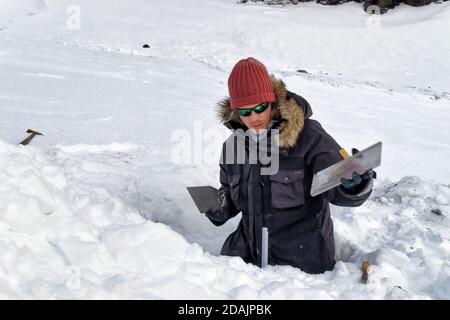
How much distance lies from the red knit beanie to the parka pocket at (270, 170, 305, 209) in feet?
1.45

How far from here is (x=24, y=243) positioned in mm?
2076

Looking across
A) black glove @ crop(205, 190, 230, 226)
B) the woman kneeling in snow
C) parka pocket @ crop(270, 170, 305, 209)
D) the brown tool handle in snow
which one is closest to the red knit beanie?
the woman kneeling in snow

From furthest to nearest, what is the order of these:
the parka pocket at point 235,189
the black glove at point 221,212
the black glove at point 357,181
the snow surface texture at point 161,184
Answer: the black glove at point 221,212 < the parka pocket at point 235,189 < the black glove at point 357,181 < the snow surface texture at point 161,184

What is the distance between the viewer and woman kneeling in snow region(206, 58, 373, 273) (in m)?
2.61

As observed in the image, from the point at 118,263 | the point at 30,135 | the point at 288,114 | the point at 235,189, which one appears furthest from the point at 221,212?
the point at 30,135

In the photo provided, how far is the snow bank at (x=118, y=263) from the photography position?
1918 mm

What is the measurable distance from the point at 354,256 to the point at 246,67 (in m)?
1.49

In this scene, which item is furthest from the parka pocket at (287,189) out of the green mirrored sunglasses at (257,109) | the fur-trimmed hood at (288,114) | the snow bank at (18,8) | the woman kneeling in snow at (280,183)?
the snow bank at (18,8)

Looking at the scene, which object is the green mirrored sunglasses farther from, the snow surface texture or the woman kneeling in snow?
the snow surface texture

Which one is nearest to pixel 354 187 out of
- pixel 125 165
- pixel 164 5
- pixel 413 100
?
pixel 125 165

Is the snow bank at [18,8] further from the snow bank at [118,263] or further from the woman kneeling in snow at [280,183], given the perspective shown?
the snow bank at [118,263]

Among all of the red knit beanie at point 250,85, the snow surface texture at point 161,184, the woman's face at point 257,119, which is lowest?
the snow surface texture at point 161,184

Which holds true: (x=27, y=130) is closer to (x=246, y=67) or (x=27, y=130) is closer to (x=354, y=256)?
(x=246, y=67)

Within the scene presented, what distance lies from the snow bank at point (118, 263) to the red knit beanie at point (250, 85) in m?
0.81
